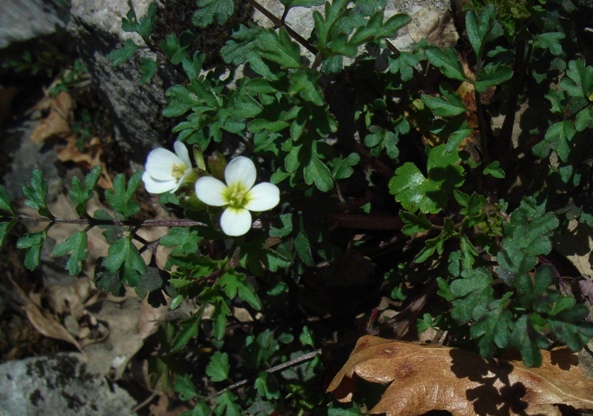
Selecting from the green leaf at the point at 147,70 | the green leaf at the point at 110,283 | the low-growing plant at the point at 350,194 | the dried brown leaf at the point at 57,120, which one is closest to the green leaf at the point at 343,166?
the low-growing plant at the point at 350,194

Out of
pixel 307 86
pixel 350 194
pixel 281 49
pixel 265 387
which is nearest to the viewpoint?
pixel 307 86

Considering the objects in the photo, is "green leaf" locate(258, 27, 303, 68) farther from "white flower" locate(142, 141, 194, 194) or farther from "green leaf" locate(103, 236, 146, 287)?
"green leaf" locate(103, 236, 146, 287)

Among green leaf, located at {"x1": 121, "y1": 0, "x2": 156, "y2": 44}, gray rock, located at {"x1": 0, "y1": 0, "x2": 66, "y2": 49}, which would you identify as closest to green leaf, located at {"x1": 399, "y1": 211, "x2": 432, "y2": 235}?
green leaf, located at {"x1": 121, "y1": 0, "x2": 156, "y2": 44}

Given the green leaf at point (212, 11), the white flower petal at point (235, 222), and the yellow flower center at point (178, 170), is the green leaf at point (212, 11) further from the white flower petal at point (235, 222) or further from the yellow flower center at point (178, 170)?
the white flower petal at point (235, 222)

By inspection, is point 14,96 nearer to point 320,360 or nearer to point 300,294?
point 300,294

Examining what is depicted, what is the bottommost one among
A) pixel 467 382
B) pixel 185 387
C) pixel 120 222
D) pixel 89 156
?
pixel 185 387

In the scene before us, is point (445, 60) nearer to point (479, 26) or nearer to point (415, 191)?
point (479, 26)

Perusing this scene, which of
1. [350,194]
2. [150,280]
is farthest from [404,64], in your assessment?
[150,280]
